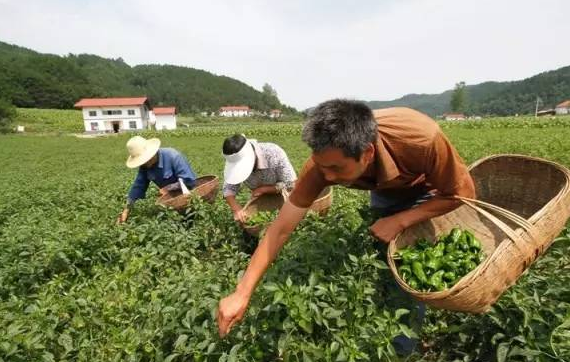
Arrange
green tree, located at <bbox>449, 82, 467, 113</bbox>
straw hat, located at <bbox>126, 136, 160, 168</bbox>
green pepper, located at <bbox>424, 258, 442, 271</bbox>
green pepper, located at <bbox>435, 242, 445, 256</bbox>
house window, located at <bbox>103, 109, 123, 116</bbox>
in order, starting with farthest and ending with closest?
green tree, located at <bbox>449, 82, 467, 113</bbox>, house window, located at <bbox>103, 109, 123, 116</bbox>, straw hat, located at <bbox>126, 136, 160, 168</bbox>, green pepper, located at <bbox>435, 242, 445, 256</bbox>, green pepper, located at <bbox>424, 258, 442, 271</bbox>

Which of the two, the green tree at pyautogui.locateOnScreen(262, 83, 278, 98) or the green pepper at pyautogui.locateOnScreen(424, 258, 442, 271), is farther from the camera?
the green tree at pyautogui.locateOnScreen(262, 83, 278, 98)

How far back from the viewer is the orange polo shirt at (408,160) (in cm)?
208

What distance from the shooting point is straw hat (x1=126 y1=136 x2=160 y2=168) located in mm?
4830

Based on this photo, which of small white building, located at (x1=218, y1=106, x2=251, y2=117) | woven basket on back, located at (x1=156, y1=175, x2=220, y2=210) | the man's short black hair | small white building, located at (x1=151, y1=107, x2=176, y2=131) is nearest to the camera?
the man's short black hair

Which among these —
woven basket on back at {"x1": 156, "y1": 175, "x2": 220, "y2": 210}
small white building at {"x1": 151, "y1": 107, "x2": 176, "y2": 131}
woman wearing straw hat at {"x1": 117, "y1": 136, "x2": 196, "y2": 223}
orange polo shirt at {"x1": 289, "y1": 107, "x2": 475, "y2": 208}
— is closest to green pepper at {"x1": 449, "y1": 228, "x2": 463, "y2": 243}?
orange polo shirt at {"x1": 289, "y1": 107, "x2": 475, "y2": 208}

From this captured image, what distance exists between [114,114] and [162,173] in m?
68.7

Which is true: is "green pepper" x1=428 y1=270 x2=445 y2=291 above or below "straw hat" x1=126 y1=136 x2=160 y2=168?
below

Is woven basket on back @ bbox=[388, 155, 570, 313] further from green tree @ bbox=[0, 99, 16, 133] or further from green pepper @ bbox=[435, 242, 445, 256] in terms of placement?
green tree @ bbox=[0, 99, 16, 133]

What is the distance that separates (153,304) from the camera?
8.50ft

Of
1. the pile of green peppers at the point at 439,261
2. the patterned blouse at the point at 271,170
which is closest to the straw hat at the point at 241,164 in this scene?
the patterned blouse at the point at 271,170

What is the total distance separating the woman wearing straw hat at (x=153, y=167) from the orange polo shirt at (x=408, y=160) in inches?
120

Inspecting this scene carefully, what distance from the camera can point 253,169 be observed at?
4.22 m

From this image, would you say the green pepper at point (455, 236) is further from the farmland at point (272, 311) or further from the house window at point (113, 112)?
the house window at point (113, 112)

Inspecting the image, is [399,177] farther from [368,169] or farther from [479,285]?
[479,285]
